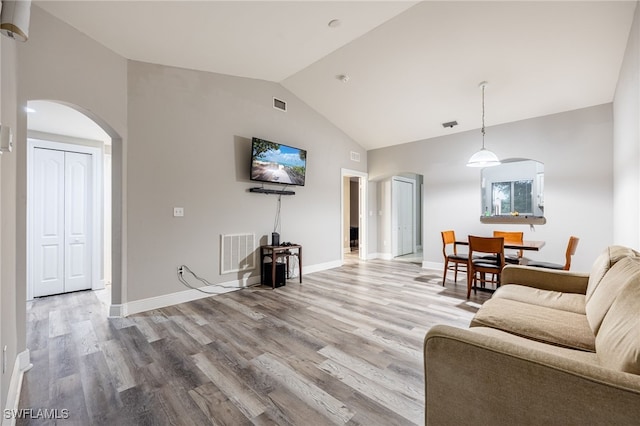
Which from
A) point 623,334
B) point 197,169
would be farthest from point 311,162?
point 623,334

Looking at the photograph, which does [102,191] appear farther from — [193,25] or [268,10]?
[268,10]

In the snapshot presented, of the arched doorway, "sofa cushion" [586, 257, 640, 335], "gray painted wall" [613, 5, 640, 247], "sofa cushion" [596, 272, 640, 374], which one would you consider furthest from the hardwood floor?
"gray painted wall" [613, 5, 640, 247]

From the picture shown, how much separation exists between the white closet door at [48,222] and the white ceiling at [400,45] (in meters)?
2.23

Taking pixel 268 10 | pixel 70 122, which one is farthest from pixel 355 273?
pixel 70 122

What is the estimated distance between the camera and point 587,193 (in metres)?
4.20

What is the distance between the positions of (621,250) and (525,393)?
1805 millimetres

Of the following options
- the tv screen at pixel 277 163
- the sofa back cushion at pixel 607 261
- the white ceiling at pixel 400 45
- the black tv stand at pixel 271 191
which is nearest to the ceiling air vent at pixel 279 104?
the white ceiling at pixel 400 45

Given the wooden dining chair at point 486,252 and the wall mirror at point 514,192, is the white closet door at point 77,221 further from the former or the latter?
the wall mirror at point 514,192

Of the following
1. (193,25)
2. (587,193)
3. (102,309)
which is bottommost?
(102,309)

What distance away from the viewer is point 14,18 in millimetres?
1199

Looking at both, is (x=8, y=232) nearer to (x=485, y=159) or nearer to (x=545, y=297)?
(x=545, y=297)

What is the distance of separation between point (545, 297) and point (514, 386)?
1.60 meters

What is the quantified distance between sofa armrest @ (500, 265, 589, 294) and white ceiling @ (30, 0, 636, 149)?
262 centimetres

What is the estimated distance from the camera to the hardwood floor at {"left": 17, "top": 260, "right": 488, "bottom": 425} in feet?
5.24
